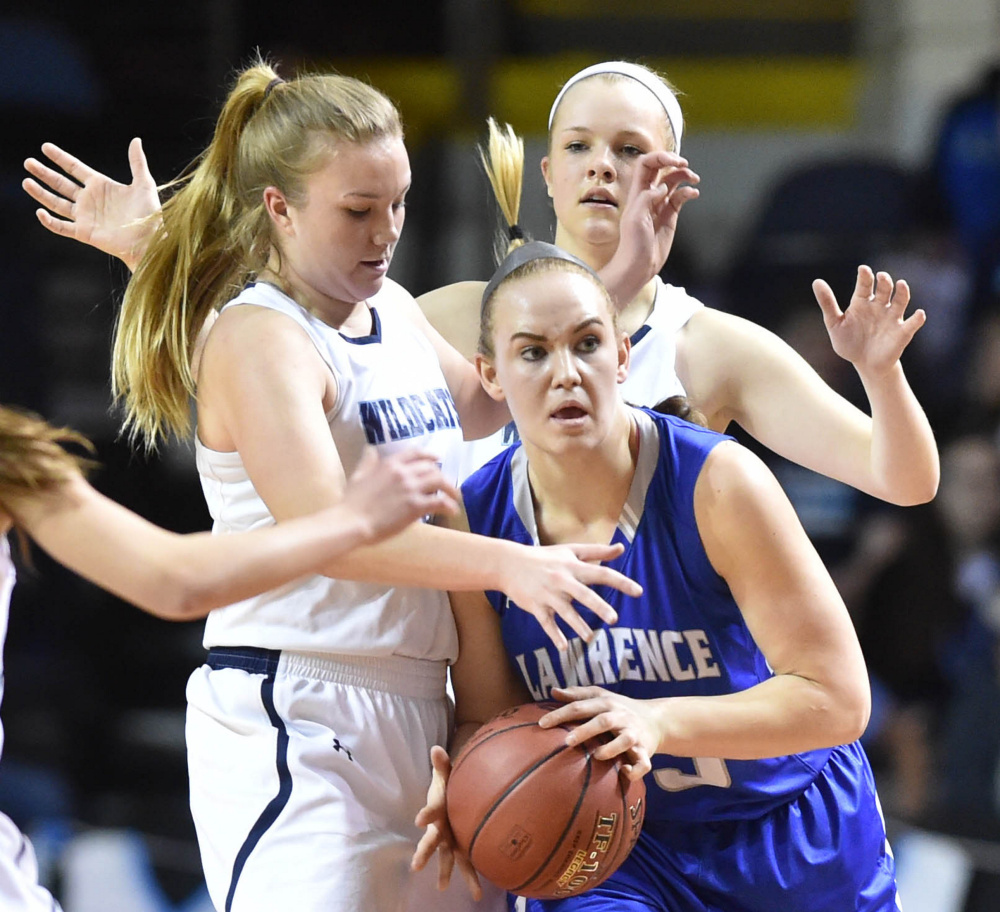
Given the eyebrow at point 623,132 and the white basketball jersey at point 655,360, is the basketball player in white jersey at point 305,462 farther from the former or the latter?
the eyebrow at point 623,132

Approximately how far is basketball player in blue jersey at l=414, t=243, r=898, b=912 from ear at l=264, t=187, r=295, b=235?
1.36 feet

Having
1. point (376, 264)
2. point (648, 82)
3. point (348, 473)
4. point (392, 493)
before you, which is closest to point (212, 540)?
point (392, 493)

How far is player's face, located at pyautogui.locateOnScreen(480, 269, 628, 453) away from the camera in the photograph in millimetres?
2691

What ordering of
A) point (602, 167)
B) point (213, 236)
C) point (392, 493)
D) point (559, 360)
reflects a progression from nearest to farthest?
point (392, 493) < point (559, 360) < point (213, 236) < point (602, 167)

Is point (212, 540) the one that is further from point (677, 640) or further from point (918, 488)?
point (918, 488)

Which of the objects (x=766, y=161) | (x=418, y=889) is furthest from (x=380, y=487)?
(x=766, y=161)

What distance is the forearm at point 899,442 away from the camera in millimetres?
2965

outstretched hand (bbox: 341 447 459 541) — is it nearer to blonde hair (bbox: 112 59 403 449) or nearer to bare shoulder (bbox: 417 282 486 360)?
blonde hair (bbox: 112 59 403 449)

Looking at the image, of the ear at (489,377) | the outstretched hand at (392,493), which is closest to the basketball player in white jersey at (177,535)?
the outstretched hand at (392,493)

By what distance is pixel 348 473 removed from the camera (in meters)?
2.75

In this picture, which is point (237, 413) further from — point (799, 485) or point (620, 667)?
point (799, 485)

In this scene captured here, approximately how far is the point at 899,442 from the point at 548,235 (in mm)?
3181

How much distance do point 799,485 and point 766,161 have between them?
1.92 metres

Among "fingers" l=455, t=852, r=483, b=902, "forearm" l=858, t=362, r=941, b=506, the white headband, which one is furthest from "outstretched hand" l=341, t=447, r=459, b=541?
the white headband
